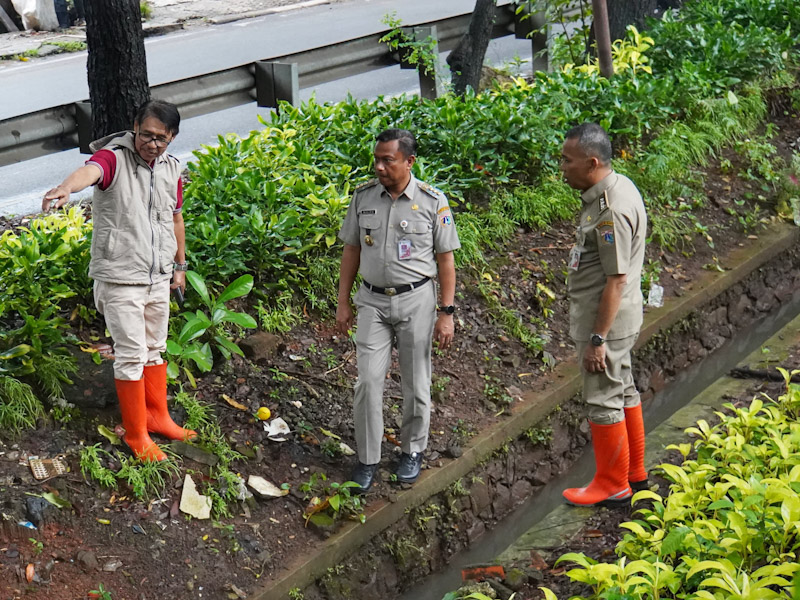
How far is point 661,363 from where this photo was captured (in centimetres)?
669

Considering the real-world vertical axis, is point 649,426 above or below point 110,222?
below

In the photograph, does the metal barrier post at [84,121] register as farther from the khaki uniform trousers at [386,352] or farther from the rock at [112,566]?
the rock at [112,566]

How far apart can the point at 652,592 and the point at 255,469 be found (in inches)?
79.7

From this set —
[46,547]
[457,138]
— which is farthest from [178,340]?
[457,138]

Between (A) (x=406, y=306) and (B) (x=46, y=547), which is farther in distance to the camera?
(A) (x=406, y=306)

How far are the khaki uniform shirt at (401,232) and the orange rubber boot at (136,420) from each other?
3.82ft

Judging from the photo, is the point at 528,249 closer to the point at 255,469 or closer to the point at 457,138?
the point at 457,138

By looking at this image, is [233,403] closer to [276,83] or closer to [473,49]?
[276,83]

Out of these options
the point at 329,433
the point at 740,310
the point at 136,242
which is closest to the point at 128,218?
the point at 136,242

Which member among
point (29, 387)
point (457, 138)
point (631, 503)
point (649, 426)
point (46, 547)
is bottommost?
point (649, 426)

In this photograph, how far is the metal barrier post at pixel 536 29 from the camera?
1012cm

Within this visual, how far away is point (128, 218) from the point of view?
4.21m

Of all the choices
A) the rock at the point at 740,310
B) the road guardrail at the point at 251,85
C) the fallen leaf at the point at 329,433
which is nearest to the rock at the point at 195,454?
the fallen leaf at the point at 329,433

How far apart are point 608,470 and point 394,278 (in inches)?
60.5
